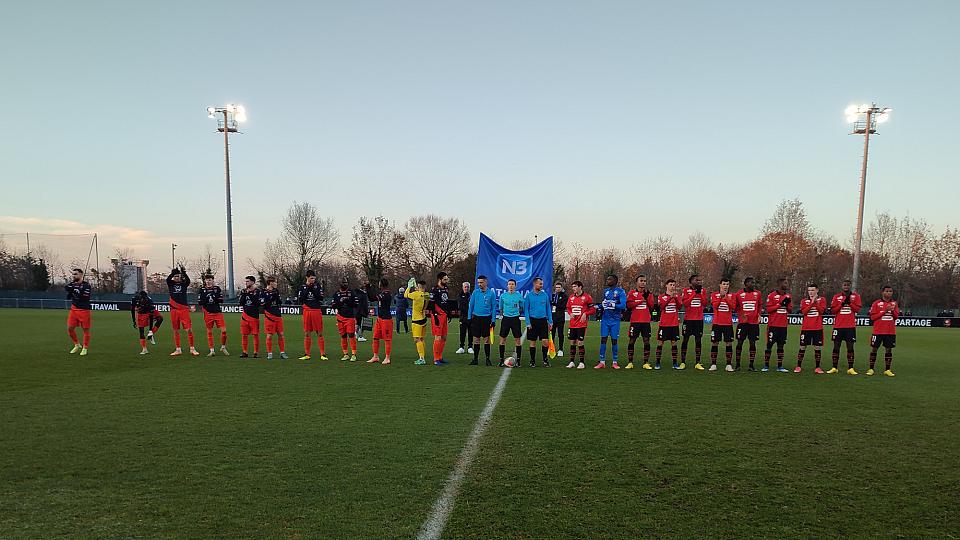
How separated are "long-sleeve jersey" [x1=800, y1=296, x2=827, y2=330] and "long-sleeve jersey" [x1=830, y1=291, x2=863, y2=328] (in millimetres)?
245

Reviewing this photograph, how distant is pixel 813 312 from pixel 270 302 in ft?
41.6

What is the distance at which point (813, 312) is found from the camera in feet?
40.8

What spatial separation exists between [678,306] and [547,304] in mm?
2998

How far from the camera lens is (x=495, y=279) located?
16891 millimetres

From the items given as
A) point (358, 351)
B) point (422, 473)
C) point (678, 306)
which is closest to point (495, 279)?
point (358, 351)

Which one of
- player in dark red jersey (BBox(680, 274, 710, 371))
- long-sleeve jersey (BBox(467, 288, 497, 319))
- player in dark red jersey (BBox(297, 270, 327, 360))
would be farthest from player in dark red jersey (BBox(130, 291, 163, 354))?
player in dark red jersey (BBox(680, 274, 710, 371))

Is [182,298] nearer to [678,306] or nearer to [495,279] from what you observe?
[495,279]

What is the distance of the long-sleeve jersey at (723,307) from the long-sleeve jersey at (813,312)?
1.63 m

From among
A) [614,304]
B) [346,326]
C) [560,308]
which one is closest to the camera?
[614,304]

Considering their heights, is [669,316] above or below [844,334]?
above

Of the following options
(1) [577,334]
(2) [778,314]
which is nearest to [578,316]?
(1) [577,334]

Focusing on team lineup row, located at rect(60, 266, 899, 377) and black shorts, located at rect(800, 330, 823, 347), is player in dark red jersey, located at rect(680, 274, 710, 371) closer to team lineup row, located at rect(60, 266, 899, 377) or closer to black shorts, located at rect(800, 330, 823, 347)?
team lineup row, located at rect(60, 266, 899, 377)

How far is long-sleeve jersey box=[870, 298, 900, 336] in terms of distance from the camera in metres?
11.8

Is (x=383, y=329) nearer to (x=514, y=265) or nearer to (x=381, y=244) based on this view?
(x=514, y=265)
